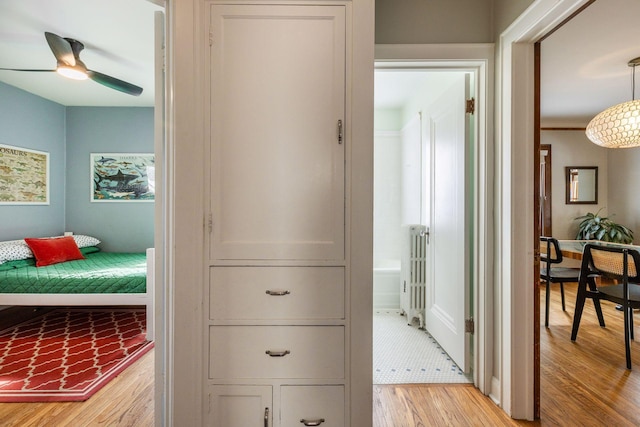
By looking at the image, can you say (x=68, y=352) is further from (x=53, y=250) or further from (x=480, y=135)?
(x=480, y=135)

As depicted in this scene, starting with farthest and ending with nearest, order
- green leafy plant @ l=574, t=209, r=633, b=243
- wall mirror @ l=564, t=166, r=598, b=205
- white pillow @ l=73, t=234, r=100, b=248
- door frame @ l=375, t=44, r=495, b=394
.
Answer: wall mirror @ l=564, t=166, r=598, b=205 < green leafy plant @ l=574, t=209, r=633, b=243 < white pillow @ l=73, t=234, r=100, b=248 < door frame @ l=375, t=44, r=495, b=394

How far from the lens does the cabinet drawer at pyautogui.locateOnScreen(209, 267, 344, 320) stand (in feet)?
4.23

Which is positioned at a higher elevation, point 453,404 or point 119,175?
point 119,175

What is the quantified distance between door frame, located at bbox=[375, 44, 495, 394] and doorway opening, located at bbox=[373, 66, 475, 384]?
7 centimetres

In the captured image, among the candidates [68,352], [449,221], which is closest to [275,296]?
[449,221]

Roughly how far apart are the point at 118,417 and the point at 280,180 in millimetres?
1616

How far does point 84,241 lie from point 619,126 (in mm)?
5743

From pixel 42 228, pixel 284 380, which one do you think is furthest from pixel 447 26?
pixel 42 228

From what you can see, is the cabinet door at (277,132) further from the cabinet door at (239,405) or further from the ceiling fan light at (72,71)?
the ceiling fan light at (72,71)

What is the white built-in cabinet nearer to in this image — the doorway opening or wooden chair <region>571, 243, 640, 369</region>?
the doorway opening

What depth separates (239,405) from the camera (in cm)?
129

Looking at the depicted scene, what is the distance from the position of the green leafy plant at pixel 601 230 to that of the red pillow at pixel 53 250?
6.83 meters

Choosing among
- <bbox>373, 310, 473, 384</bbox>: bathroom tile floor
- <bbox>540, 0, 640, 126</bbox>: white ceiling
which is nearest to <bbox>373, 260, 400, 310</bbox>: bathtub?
<bbox>373, 310, 473, 384</bbox>: bathroom tile floor

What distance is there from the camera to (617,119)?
2721 millimetres
